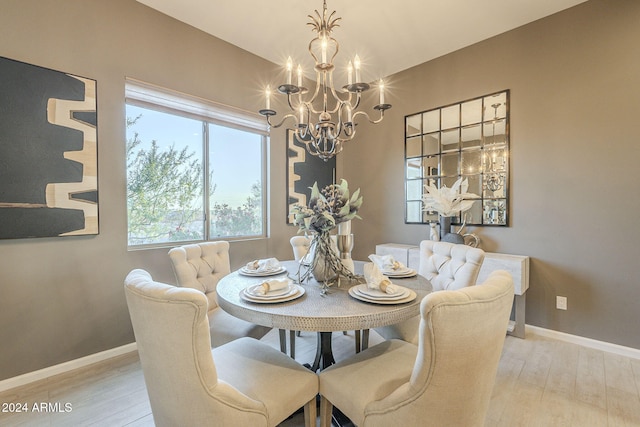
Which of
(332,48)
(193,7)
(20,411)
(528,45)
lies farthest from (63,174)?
(528,45)

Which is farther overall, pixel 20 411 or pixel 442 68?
pixel 442 68

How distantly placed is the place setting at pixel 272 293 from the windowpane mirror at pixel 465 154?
8.24 ft

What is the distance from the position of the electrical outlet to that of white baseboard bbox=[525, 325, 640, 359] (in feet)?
0.77

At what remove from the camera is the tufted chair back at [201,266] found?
6.35ft

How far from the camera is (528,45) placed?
2773 mm

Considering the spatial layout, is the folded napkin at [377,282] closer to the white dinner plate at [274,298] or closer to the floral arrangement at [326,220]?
the floral arrangement at [326,220]

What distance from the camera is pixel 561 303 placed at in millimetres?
2637

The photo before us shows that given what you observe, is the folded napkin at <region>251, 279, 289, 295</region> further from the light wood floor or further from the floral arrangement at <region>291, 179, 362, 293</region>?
the light wood floor

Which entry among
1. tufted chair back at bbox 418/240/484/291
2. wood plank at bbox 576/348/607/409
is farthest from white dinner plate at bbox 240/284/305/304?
wood plank at bbox 576/348/607/409

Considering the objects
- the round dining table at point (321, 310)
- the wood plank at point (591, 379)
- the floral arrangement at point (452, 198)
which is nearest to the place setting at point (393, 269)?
the round dining table at point (321, 310)

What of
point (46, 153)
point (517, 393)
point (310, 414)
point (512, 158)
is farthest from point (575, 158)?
point (46, 153)

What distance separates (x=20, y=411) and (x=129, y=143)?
1.96 metres

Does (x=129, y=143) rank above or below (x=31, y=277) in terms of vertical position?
above

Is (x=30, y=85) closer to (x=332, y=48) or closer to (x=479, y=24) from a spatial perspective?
(x=332, y=48)
